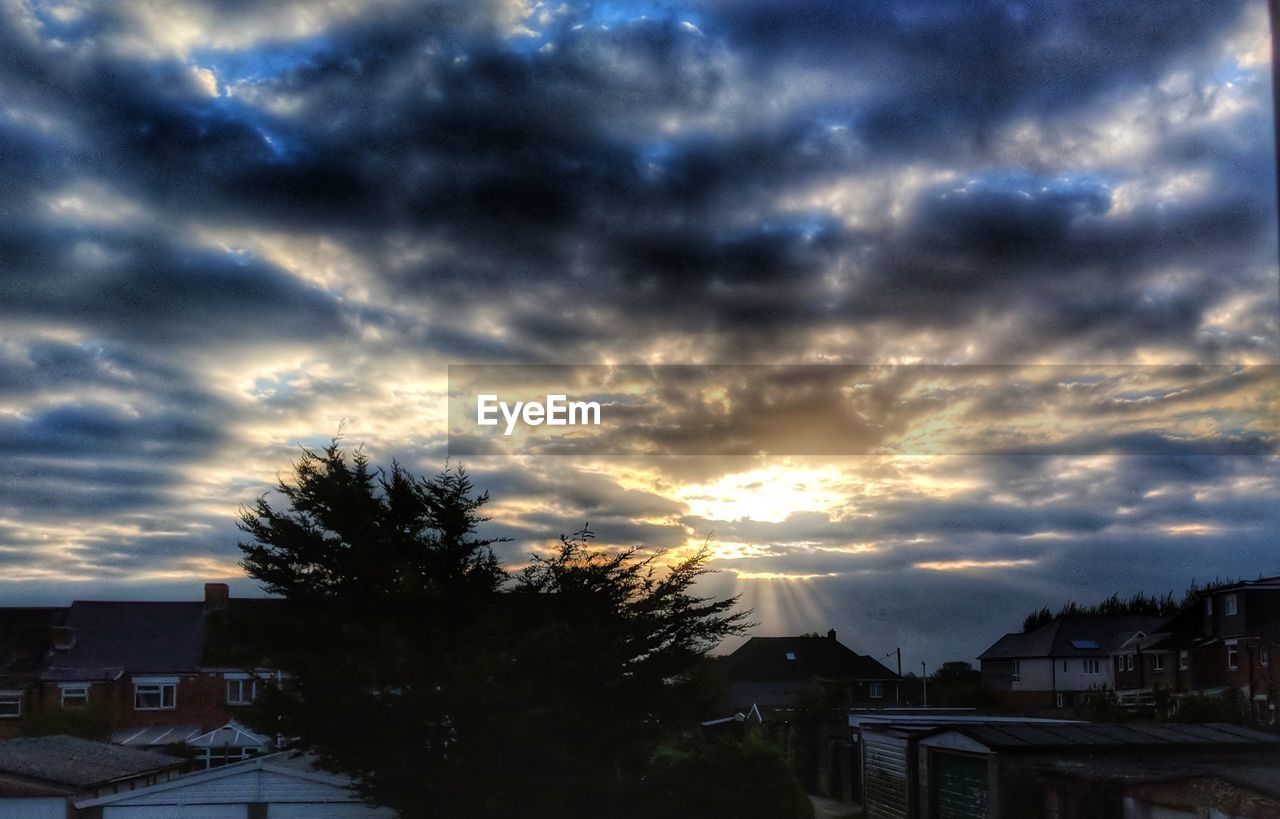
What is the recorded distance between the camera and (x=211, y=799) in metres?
21.0

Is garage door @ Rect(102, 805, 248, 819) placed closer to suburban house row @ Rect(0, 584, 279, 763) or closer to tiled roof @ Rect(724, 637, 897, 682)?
suburban house row @ Rect(0, 584, 279, 763)

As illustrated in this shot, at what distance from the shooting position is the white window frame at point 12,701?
39062 mm

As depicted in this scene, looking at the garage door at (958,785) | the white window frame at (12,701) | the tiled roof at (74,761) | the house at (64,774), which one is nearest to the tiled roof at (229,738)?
the tiled roof at (74,761)

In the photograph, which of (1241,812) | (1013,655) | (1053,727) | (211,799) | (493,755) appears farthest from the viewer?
(1013,655)

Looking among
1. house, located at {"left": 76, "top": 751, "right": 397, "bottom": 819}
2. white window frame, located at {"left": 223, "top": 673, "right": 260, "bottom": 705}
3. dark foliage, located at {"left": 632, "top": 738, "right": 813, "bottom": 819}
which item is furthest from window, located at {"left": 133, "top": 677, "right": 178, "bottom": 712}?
dark foliage, located at {"left": 632, "top": 738, "right": 813, "bottom": 819}

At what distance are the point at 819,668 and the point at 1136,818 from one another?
3561 cm

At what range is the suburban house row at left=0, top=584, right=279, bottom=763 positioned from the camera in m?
38.4

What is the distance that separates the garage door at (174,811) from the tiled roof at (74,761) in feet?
2.16

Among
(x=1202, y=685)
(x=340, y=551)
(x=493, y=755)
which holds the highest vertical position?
(x=340, y=551)

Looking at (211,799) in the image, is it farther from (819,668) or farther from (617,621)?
(819,668)

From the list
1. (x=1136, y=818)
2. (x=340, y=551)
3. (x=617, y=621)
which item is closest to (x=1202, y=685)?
(x=1136, y=818)

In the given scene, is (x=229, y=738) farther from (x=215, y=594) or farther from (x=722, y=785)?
(x=722, y=785)

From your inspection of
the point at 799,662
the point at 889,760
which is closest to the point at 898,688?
the point at 799,662

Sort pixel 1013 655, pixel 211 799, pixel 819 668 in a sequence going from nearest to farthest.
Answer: pixel 211 799 < pixel 819 668 < pixel 1013 655
